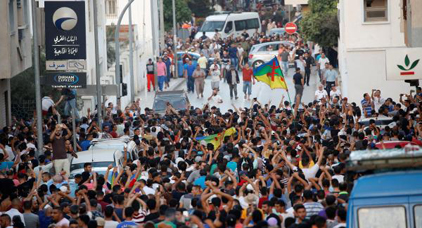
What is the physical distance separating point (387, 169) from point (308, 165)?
207 inches

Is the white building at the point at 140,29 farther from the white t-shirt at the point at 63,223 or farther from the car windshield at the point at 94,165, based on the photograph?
the white t-shirt at the point at 63,223

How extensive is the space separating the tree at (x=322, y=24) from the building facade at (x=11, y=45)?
1760 cm

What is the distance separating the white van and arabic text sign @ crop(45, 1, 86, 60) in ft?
113

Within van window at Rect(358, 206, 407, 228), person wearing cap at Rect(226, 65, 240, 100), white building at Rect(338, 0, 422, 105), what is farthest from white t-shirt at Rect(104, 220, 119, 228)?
person wearing cap at Rect(226, 65, 240, 100)

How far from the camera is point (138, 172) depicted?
16.3 m

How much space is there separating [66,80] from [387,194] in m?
14.5

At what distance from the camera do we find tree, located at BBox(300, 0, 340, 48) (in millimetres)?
45031

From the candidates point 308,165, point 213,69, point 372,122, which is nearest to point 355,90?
point 213,69

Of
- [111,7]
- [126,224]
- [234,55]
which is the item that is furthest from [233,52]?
[126,224]

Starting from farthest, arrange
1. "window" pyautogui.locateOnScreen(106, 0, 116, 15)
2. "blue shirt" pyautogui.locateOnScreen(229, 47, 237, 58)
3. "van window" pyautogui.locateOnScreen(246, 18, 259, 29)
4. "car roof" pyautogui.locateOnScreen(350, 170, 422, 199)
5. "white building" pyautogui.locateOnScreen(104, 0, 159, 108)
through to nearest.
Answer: "van window" pyautogui.locateOnScreen(246, 18, 259, 29)
"window" pyautogui.locateOnScreen(106, 0, 116, 15)
"blue shirt" pyautogui.locateOnScreen(229, 47, 237, 58)
"white building" pyautogui.locateOnScreen(104, 0, 159, 108)
"car roof" pyautogui.locateOnScreen(350, 170, 422, 199)

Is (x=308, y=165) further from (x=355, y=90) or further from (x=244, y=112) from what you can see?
(x=355, y=90)

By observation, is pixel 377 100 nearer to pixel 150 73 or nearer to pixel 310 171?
pixel 310 171

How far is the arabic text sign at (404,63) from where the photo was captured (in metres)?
24.1

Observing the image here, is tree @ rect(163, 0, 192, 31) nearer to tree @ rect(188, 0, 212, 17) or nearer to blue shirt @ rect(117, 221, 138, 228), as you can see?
tree @ rect(188, 0, 212, 17)
